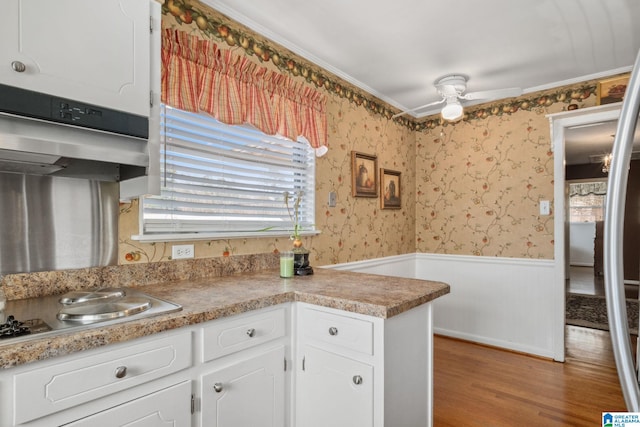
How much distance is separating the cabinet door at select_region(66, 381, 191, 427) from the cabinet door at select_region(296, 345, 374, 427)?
53cm

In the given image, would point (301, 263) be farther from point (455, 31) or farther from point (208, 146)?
point (455, 31)

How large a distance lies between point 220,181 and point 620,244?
1.90m

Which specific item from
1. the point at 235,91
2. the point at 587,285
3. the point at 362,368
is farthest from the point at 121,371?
the point at 587,285

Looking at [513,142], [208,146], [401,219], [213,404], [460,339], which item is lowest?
[460,339]

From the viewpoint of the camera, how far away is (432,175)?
12.6ft

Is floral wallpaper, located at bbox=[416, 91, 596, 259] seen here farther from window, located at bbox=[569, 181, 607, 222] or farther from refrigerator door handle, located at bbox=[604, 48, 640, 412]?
window, located at bbox=[569, 181, 607, 222]

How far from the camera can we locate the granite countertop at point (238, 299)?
945mm

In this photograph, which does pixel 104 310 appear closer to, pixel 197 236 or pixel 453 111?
pixel 197 236

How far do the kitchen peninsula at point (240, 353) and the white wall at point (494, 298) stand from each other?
4.38 feet

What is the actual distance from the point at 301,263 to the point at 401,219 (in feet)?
6.22

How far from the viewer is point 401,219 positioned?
12.1ft

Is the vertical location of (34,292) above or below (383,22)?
below

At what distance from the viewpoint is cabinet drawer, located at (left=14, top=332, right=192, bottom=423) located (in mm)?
Result: 907

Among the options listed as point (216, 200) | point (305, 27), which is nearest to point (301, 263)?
point (216, 200)
